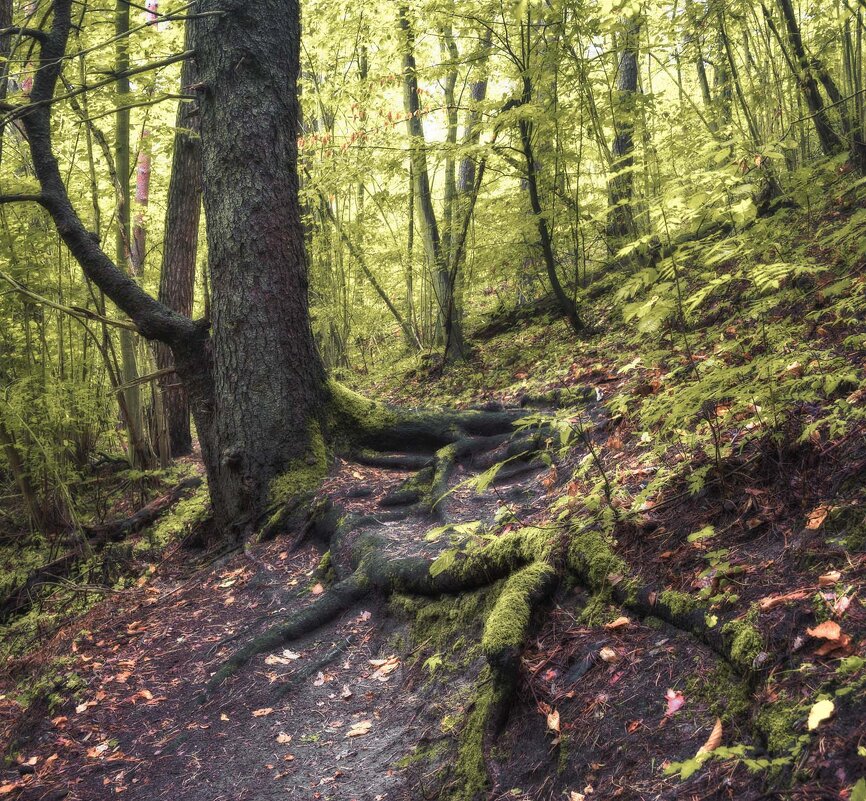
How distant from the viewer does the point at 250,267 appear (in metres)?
5.14

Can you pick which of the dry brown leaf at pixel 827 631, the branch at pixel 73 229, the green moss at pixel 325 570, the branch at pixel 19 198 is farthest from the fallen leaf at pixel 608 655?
the branch at pixel 19 198

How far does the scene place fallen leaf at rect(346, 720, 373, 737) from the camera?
2.87 meters

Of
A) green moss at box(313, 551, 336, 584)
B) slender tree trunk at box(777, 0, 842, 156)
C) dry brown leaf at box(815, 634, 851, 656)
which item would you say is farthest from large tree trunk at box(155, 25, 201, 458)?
dry brown leaf at box(815, 634, 851, 656)

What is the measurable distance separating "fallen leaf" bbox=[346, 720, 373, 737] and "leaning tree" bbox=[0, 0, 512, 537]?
236 centimetres

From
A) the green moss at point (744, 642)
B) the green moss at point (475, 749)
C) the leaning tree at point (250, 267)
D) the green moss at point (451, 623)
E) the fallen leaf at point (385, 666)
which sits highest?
the leaning tree at point (250, 267)

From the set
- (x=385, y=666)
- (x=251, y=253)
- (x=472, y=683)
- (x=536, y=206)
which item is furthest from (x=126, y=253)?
(x=472, y=683)

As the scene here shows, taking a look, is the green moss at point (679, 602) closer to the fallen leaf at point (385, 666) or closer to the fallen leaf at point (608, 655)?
the fallen leaf at point (608, 655)

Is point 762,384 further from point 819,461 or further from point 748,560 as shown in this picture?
point 748,560

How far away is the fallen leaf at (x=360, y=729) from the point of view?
2.87 metres

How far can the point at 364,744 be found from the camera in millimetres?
2771

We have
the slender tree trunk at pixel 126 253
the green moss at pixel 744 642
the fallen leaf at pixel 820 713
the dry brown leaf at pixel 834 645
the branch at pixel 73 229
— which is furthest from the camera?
the slender tree trunk at pixel 126 253

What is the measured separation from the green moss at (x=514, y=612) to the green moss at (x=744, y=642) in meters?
0.79

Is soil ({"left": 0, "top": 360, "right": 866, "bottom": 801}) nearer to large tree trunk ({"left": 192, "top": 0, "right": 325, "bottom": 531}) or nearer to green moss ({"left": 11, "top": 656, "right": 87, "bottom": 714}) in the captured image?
green moss ({"left": 11, "top": 656, "right": 87, "bottom": 714})

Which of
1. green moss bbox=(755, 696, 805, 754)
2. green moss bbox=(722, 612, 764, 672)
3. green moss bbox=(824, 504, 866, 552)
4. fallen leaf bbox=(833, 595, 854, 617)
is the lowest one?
green moss bbox=(755, 696, 805, 754)
